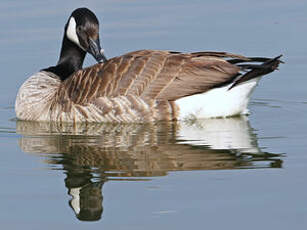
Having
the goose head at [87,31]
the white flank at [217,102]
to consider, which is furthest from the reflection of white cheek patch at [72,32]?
the white flank at [217,102]

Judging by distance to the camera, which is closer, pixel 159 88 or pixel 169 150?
pixel 169 150

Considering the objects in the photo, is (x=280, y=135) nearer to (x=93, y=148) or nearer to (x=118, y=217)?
(x=93, y=148)

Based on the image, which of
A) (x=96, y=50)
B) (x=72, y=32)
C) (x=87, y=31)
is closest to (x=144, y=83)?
(x=96, y=50)

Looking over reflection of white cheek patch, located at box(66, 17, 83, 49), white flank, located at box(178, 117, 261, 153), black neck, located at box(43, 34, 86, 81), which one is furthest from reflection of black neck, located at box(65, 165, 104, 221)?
black neck, located at box(43, 34, 86, 81)

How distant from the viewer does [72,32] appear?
44.0ft

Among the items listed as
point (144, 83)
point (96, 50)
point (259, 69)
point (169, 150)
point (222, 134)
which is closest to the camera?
point (169, 150)

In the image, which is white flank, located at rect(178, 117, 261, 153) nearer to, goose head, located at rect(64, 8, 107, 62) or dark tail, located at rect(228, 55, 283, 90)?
dark tail, located at rect(228, 55, 283, 90)

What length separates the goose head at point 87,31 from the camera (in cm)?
1300

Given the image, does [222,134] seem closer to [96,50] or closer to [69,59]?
[96,50]

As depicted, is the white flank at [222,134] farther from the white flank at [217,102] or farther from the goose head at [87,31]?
the goose head at [87,31]

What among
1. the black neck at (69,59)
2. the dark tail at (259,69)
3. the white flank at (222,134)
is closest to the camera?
the white flank at (222,134)

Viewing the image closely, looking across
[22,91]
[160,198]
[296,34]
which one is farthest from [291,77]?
[160,198]

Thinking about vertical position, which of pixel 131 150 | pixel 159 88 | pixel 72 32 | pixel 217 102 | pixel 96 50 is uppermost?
pixel 72 32

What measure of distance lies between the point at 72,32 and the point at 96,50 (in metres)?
0.67
